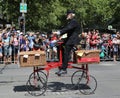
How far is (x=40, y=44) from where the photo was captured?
23.0 m

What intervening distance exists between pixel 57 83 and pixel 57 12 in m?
46.9

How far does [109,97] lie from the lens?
1219 cm

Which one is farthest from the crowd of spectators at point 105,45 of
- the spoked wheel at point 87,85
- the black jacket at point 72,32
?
the black jacket at point 72,32

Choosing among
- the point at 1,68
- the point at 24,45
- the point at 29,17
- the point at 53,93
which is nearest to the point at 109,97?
the point at 53,93

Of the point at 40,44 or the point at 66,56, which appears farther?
the point at 40,44

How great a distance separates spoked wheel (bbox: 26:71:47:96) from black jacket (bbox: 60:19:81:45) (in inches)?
47.2

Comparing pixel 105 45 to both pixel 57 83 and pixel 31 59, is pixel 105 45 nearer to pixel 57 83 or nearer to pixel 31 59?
pixel 57 83

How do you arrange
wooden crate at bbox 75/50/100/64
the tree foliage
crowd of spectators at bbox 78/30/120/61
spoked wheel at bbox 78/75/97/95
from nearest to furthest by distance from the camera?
wooden crate at bbox 75/50/100/64 → spoked wheel at bbox 78/75/97/95 → crowd of spectators at bbox 78/30/120/61 → the tree foliage

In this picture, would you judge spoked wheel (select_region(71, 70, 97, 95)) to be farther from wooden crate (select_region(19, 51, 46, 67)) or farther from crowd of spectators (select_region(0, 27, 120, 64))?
crowd of spectators (select_region(0, 27, 120, 64))

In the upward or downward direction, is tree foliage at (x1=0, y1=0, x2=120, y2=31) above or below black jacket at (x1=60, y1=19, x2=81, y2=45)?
above

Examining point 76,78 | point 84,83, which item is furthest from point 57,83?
point 84,83

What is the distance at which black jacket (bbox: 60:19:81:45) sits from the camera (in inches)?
492

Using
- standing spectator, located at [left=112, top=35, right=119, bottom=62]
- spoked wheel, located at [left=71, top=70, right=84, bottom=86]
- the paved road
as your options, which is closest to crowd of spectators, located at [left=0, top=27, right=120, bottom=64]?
standing spectator, located at [left=112, top=35, right=119, bottom=62]

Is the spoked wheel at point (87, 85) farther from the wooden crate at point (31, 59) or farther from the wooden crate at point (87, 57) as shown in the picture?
the wooden crate at point (31, 59)
